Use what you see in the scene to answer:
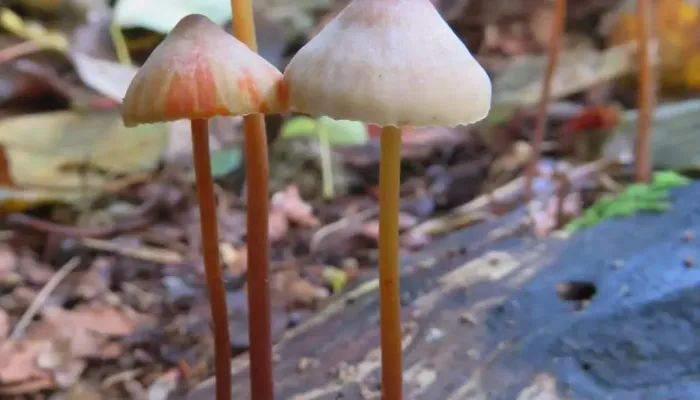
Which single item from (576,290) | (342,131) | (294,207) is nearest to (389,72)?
(576,290)

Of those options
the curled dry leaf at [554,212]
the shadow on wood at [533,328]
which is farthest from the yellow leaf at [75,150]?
the curled dry leaf at [554,212]

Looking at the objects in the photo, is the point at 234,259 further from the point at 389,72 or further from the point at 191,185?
the point at 389,72

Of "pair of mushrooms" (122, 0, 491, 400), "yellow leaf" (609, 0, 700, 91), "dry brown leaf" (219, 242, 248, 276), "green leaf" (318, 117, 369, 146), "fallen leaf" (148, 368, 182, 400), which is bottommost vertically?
"fallen leaf" (148, 368, 182, 400)

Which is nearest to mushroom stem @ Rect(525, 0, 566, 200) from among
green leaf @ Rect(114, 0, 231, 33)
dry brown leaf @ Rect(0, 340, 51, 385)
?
green leaf @ Rect(114, 0, 231, 33)

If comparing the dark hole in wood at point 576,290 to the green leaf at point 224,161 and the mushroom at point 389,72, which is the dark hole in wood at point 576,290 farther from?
the green leaf at point 224,161

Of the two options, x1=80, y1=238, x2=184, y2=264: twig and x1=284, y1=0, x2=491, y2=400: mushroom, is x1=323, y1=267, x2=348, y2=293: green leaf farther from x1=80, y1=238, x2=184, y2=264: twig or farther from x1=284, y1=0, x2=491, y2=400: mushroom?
x1=284, y1=0, x2=491, y2=400: mushroom

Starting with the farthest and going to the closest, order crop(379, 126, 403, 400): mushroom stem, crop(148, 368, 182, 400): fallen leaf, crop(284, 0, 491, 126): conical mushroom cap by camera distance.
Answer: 1. crop(148, 368, 182, 400): fallen leaf
2. crop(379, 126, 403, 400): mushroom stem
3. crop(284, 0, 491, 126): conical mushroom cap

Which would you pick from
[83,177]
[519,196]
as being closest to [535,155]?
[519,196]
